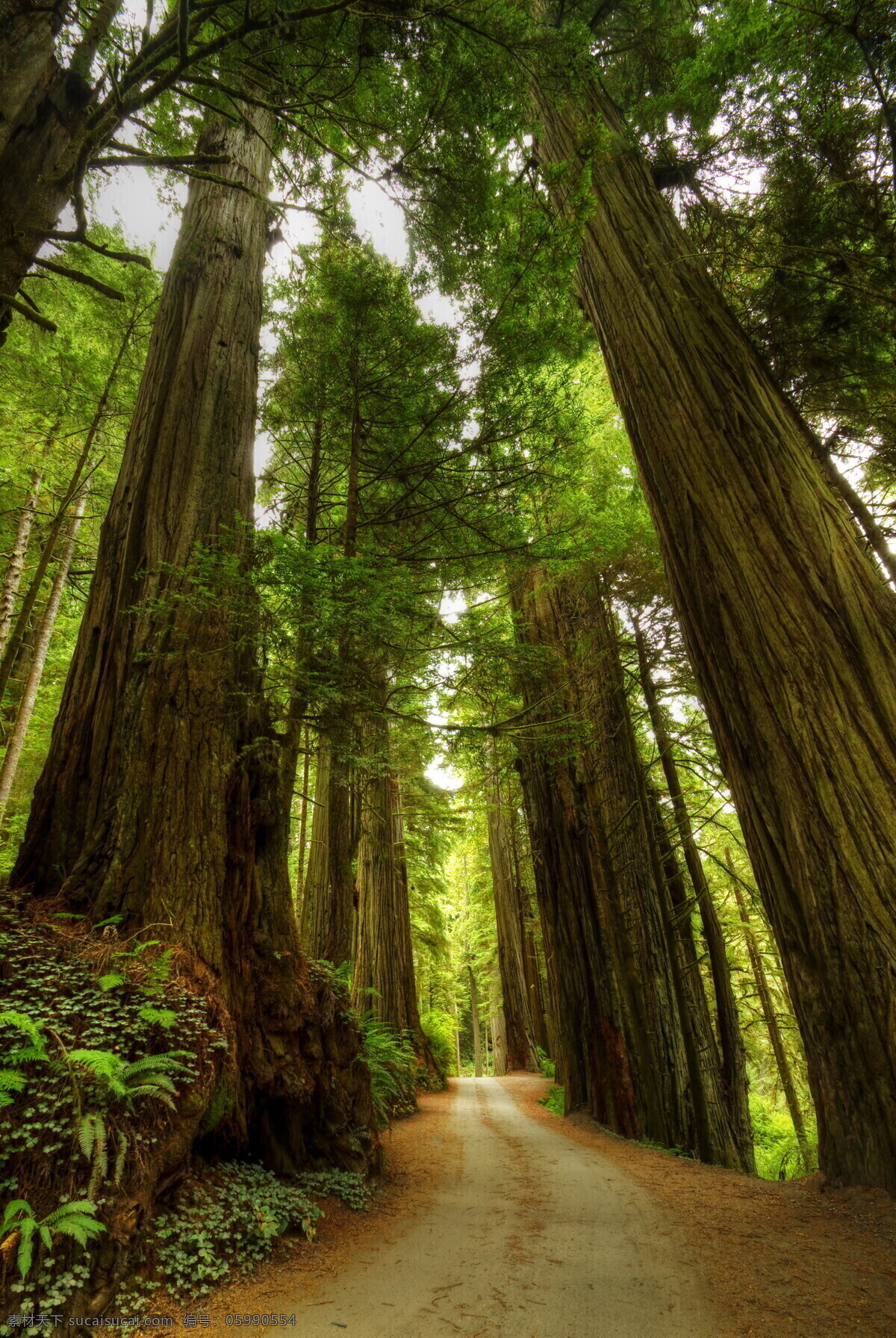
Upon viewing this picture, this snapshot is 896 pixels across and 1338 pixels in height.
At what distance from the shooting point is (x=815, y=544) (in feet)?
11.4

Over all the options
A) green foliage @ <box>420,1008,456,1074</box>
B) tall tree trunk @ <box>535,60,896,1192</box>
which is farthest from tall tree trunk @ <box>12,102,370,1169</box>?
green foliage @ <box>420,1008,456,1074</box>

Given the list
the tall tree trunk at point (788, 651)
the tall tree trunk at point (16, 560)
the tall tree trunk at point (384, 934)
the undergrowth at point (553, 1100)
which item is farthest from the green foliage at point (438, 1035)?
the tall tree trunk at point (16, 560)

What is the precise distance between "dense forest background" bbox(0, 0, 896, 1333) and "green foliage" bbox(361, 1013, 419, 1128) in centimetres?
16

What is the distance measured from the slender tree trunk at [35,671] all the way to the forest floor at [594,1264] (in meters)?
7.68

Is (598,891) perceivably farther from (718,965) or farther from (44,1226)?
(44,1226)

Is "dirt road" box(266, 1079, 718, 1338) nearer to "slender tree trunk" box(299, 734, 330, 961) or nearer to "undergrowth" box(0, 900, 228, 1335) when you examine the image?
"undergrowth" box(0, 900, 228, 1335)

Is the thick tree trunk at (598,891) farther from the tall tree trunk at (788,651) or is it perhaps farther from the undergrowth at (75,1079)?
the undergrowth at (75,1079)

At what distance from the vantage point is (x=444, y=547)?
6305mm

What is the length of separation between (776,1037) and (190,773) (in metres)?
11.3

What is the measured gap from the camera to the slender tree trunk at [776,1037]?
29.1ft

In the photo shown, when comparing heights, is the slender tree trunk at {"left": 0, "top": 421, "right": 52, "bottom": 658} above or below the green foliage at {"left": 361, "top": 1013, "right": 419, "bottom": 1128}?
above

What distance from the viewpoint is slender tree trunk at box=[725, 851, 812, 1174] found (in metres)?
8.88

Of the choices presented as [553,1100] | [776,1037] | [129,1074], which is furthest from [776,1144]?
[129,1074]

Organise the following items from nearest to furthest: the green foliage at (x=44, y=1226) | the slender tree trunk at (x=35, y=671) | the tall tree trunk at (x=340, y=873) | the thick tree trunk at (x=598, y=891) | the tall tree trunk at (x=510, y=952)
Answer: the green foliage at (x=44, y=1226) < the thick tree trunk at (x=598, y=891) < the tall tree trunk at (x=340, y=873) < the slender tree trunk at (x=35, y=671) < the tall tree trunk at (x=510, y=952)
